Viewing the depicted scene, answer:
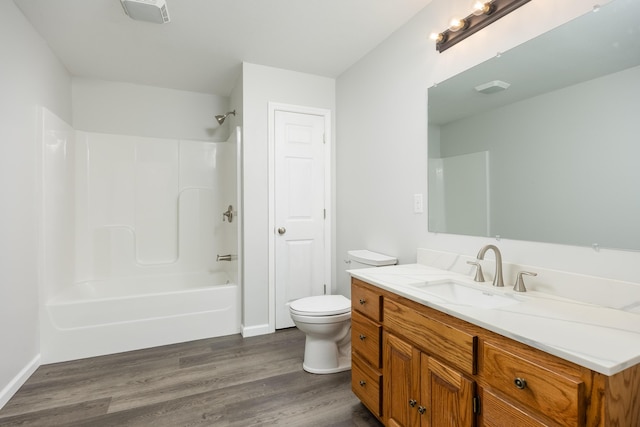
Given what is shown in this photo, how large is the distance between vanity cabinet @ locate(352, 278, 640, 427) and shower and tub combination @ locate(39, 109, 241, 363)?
164 centimetres

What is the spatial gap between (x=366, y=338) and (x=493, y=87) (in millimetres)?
1464

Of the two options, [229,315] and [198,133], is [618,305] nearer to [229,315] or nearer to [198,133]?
[229,315]

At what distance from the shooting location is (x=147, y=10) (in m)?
1.95

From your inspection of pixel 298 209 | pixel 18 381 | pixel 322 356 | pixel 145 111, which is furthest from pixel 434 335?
pixel 145 111

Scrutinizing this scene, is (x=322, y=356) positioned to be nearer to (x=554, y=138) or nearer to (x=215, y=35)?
(x=554, y=138)

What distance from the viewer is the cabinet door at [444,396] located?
107 cm

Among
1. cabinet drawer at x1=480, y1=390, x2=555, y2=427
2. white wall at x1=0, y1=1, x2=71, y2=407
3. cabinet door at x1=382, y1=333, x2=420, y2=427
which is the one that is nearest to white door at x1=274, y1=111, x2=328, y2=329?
cabinet door at x1=382, y1=333, x2=420, y2=427

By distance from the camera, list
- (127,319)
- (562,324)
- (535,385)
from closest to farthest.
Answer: (535,385), (562,324), (127,319)

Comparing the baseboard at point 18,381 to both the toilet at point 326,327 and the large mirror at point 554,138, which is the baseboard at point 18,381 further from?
the large mirror at point 554,138

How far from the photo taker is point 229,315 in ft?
9.38

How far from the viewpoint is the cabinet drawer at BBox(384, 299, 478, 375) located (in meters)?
1.07

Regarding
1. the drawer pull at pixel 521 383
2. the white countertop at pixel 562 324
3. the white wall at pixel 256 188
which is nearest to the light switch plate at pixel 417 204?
the white countertop at pixel 562 324

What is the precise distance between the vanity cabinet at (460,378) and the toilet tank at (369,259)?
0.47 metres

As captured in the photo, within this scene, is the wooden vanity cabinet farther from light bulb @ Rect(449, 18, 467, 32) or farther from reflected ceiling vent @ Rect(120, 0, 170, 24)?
reflected ceiling vent @ Rect(120, 0, 170, 24)
